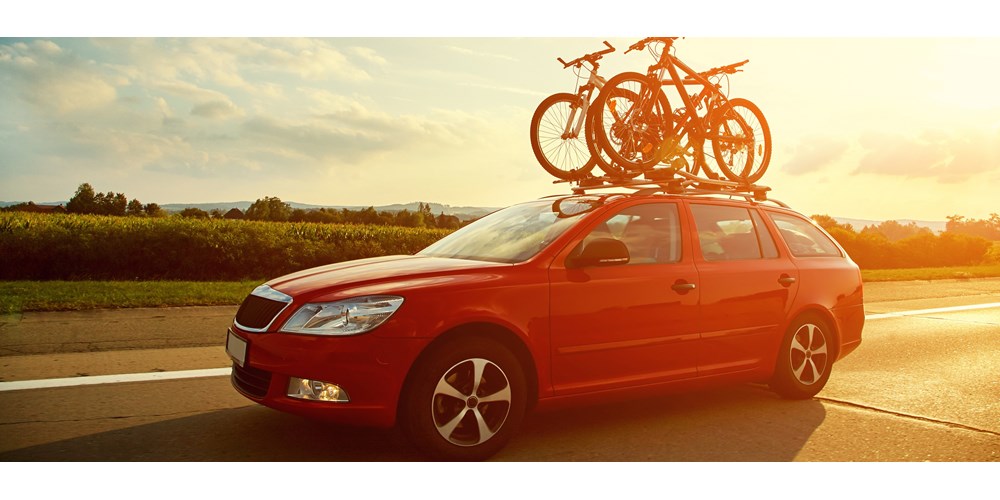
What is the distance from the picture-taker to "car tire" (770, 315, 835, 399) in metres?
6.40

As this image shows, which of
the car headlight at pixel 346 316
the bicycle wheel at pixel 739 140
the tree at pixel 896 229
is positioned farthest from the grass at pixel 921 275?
the car headlight at pixel 346 316

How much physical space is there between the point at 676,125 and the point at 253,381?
516 centimetres

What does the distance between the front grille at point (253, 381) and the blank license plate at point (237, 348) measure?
5cm

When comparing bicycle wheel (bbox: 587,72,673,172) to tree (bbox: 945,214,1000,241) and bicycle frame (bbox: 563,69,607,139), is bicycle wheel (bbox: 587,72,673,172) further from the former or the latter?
tree (bbox: 945,214,1000,241)

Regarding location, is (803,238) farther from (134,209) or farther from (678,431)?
(134,209)

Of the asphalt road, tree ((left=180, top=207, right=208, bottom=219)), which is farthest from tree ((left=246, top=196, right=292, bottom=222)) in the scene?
the asphalt road

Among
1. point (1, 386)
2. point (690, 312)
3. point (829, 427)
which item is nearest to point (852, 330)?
point (829, 427)

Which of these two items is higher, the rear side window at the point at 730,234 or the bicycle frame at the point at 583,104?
the bicycle frame at the point at 583,104

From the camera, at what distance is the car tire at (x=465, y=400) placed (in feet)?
14.6

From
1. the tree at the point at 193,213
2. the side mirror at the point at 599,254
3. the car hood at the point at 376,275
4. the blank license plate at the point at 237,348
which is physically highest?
the tree at the point at 193,213

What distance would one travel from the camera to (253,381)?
184 inches

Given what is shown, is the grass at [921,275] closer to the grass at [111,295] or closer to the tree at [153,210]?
the grass at [111,295]

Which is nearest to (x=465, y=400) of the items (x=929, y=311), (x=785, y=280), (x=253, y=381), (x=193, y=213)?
(x=253, y=381)

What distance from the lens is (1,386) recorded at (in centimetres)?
637
